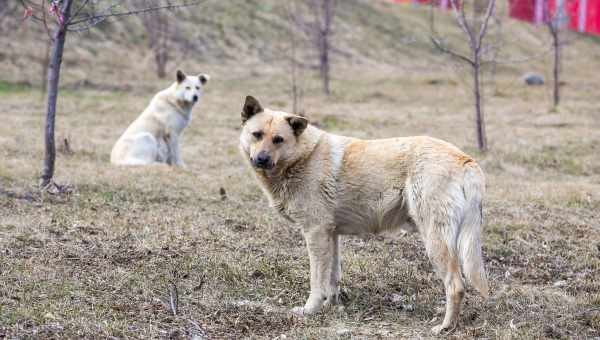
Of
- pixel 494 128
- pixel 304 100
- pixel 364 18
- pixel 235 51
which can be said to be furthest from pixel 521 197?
pixel 364 18

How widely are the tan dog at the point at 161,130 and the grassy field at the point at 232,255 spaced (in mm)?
386

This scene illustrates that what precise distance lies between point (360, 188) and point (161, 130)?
252 inches

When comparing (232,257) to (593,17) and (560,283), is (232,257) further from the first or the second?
(593,17)

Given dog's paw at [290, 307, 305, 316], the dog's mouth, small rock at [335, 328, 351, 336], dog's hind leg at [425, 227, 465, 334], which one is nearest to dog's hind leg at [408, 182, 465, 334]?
dog's hind leg at [425, 227, 465, 334]

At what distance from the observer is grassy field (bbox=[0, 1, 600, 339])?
4.26 m

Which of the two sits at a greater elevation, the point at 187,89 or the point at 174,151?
the point at 187,89

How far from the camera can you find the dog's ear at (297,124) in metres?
4.58

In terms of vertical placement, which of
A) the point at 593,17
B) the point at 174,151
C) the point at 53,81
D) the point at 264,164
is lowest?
the point at 174,151

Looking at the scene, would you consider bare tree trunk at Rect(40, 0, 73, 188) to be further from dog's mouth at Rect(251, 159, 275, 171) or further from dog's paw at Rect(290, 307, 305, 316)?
dog's paw at Rect(290, 307, 305, 316)

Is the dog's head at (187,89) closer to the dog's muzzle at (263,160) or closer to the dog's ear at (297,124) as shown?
the dog's ear at (297,124)

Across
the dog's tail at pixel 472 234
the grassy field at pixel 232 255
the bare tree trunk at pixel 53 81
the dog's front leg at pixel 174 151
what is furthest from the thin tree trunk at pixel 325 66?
the dog's tail at pixel 472 234

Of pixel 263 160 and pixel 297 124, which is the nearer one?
pixel 263 160

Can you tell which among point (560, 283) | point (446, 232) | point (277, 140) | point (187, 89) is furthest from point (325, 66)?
point (446, 232)

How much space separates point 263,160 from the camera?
4453 mm
